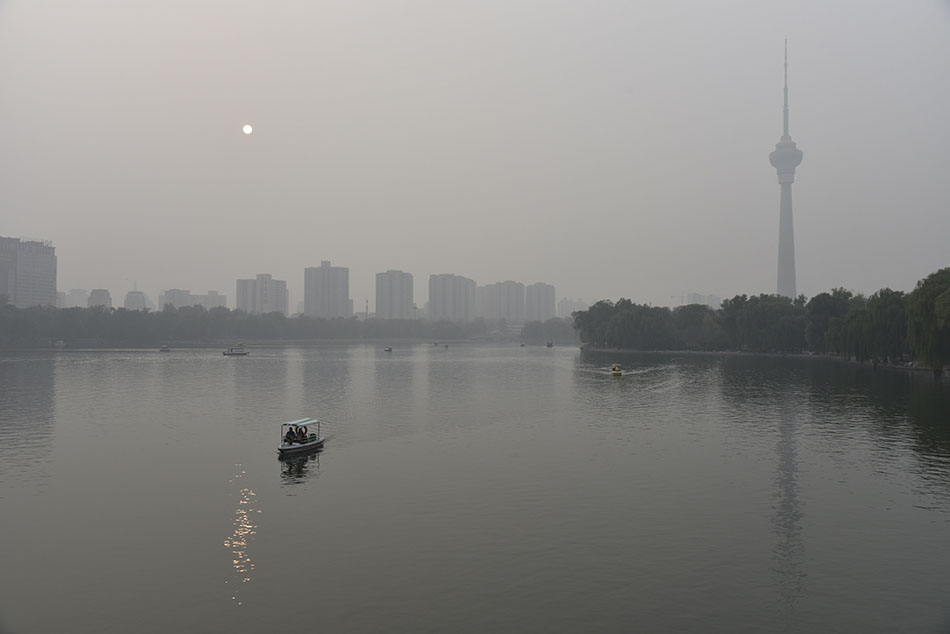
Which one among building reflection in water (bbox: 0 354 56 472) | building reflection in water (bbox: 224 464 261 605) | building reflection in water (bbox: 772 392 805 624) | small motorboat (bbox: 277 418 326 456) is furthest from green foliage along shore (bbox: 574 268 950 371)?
building reflection in water (bbox: 0 354 56 472)

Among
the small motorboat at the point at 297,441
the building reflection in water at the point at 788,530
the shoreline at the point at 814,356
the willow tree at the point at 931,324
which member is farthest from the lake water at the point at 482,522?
the shoreline at the point at 814,356

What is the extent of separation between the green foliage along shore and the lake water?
74.6 feet

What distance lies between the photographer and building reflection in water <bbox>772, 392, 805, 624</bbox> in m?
21.9

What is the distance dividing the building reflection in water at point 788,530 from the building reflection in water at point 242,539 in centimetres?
1846

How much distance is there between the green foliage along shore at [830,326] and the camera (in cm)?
7988

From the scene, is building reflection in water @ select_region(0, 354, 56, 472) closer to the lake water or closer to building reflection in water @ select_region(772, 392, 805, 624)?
the lake water

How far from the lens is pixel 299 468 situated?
136 feet

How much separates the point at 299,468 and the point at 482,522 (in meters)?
17.0

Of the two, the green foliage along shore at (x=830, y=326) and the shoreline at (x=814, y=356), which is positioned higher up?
the green foliage along shore at (x=830, y=326)

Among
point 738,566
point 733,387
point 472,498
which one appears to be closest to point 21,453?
point 472,498

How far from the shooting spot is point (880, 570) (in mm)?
23297

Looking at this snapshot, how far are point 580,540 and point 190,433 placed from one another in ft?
129

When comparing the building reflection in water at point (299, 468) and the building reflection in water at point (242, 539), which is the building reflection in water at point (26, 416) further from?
the building reflection in water at point (242, 539)

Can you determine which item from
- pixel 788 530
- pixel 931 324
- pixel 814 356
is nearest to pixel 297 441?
pixel 788 530
